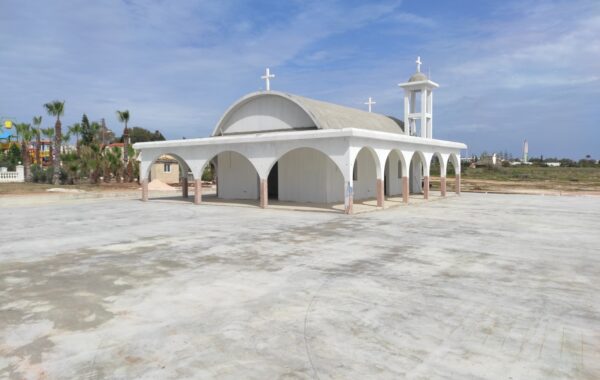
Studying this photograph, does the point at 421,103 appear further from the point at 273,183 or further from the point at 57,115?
the point at 57,115

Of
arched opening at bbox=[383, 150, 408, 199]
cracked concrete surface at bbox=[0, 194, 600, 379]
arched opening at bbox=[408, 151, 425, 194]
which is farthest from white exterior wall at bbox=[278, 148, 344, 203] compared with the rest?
cracked concrete surface at bbox=[0, 194, 600, 379]

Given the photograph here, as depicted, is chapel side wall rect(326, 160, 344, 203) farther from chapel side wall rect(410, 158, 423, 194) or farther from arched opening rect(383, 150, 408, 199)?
chapel side wall rect(410, 158, 423, 194)

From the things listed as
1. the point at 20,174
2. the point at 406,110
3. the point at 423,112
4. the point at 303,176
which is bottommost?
the point at 20,174

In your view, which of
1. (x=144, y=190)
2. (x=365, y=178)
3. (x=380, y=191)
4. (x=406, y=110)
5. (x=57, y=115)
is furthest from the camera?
(x=57, y=115)

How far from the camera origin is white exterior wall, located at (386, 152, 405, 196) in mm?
27484

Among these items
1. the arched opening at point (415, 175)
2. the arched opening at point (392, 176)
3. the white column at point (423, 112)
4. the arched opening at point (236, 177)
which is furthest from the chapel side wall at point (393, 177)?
the arched opening at point (236, 177)

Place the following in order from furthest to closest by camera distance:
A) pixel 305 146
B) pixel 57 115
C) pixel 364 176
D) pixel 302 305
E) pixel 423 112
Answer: pixel 57 115, pixel 423 112, pixel 364 176, pixel 305 146, pixel 302 305

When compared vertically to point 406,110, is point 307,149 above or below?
below

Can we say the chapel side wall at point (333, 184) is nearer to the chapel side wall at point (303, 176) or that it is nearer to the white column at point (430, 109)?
the chapel side wall at point (303, 176)

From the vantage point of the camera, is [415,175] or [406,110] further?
[415,175]

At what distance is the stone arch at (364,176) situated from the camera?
24.1 m

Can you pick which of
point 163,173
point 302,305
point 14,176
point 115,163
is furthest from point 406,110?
point 14,176

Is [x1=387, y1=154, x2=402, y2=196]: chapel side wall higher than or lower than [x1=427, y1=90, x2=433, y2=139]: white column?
lower

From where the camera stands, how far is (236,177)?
2642cm
